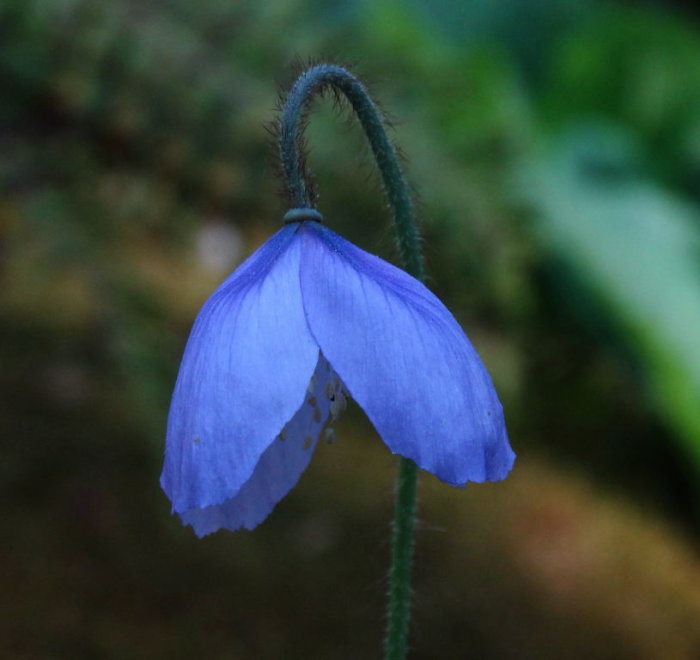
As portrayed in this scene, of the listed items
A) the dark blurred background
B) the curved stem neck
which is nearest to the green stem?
the curved stem neck

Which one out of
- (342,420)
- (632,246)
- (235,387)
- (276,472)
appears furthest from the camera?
(632,246)

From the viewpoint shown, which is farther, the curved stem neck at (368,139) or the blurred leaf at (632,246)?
the blurred leaf at (632,246)

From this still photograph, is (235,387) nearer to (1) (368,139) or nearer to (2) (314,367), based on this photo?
(2) (314,367)

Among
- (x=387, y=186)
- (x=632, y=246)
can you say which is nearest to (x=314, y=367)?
(x=387, y=186)

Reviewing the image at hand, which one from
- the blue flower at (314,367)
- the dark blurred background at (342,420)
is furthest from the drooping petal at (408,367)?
the dark blurred background at (342,420)

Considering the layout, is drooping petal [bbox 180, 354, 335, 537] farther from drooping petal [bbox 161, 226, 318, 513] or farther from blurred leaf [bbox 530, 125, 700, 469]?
blurred leaf [bbox 530, 125, 700, 469]

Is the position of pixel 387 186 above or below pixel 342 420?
below

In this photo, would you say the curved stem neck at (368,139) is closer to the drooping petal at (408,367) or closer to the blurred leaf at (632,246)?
the drooping petal at (408,367)
